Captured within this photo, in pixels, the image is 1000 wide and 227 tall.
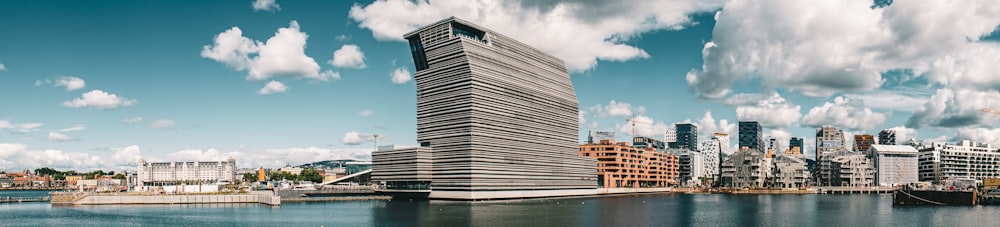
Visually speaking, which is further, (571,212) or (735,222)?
(571,212)

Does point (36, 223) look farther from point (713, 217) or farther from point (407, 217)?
point (713, 217)

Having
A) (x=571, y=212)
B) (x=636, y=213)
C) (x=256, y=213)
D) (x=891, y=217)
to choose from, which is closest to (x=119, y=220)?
(x=256, y=213)

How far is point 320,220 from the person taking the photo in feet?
492

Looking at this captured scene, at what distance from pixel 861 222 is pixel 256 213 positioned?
132m

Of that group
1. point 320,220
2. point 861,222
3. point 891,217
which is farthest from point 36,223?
point 891,217

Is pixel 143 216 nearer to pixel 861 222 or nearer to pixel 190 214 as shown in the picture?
pixel 190 214

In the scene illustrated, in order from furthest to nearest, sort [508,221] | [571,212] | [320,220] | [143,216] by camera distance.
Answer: [571,212]
[143,216]
[320,220]
[508,221]

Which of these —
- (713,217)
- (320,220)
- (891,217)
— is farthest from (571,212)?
(891,217)

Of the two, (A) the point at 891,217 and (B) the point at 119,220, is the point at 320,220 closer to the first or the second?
(B) the point at 119,220

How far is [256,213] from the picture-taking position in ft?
566

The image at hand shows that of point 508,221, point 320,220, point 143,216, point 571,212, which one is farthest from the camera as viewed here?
point 571,212

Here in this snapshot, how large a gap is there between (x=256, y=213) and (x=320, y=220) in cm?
3061

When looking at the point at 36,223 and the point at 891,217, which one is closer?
the point at 36,223

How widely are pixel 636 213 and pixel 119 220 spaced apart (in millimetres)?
111777
